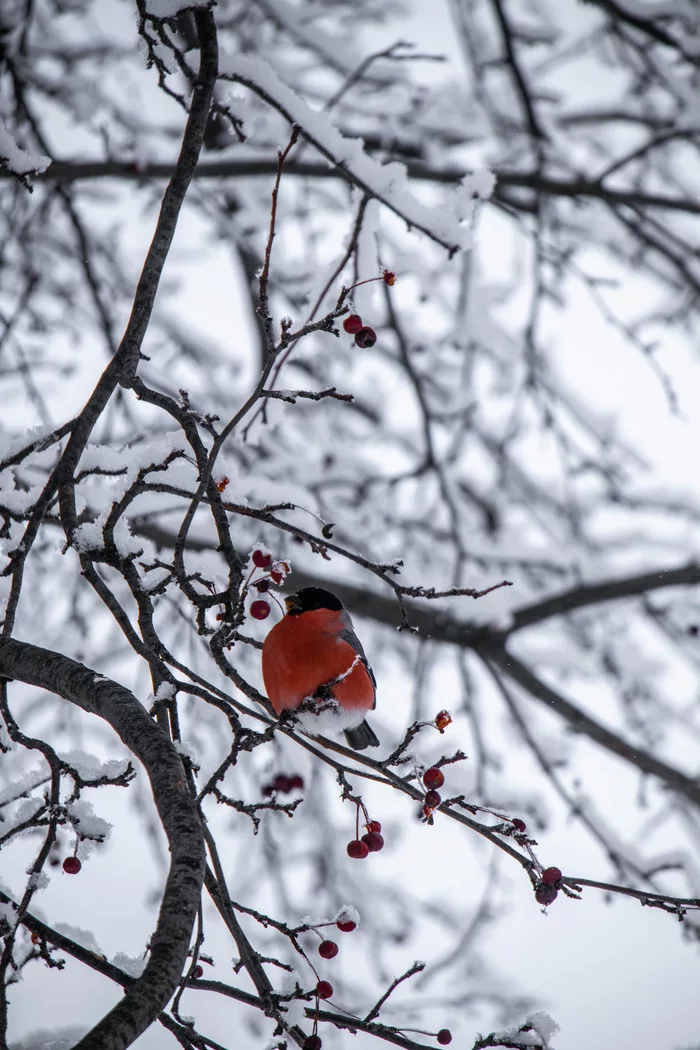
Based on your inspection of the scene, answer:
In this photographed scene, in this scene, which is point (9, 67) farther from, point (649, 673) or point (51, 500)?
point (649, 673)

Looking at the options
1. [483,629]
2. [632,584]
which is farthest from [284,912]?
[632,584]

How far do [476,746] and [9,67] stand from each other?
3710 mm

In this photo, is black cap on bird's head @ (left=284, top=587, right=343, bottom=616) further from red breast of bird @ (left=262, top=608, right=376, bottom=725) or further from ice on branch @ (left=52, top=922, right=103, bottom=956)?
ice on branch @ (left=52, top=922, right=103, bottom=956)

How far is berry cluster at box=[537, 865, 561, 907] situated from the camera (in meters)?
1.69

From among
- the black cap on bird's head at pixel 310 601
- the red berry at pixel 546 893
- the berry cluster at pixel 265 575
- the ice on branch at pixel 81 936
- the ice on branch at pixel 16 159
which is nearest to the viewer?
the red berry at pixel 546 893

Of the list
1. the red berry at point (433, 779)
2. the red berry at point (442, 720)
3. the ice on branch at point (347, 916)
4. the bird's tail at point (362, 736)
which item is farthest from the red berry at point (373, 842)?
the bird's tail at point (362, 736)

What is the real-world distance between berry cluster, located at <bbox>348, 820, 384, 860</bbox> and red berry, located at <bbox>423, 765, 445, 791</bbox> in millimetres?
239

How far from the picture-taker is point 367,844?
2.02 m

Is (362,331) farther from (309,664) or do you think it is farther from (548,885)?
Answer: (548,885)

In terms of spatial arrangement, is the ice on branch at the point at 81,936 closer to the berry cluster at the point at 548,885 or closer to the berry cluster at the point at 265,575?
the berry cluster at the point at 265,575

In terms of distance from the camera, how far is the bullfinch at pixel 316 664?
2631mm

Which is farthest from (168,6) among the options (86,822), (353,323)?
(86,822)

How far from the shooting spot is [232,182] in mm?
4664

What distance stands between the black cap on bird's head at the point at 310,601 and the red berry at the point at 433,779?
108 centimetres
